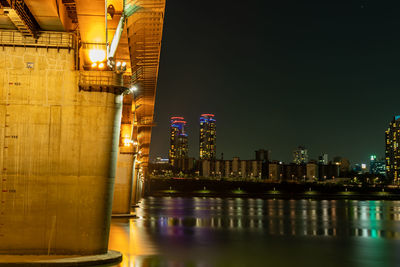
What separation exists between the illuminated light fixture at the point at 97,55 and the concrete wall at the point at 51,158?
3.03ft

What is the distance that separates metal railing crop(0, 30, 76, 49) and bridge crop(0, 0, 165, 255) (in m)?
0.04

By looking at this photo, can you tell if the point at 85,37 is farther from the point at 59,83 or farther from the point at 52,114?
the point at 52,114

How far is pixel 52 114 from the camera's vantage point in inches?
717

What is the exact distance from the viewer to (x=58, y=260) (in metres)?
16.5

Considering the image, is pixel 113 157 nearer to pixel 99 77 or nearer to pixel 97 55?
pixel 99 77

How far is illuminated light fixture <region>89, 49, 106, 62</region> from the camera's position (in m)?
18.8

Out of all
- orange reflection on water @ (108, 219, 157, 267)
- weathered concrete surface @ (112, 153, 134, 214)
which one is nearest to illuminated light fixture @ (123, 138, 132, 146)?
weathered concrete surface @ (112, 153, 134, 214)

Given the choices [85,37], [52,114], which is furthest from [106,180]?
[85,37]

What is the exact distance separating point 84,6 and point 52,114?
4.26 metres

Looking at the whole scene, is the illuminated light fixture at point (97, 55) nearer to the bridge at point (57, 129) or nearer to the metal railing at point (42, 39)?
the bridge at point (57, 129)

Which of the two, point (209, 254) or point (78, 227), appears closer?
point (78, 227)

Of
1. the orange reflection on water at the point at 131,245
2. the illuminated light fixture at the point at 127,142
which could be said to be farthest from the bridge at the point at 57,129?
the illuminated light fixture at the point at 127,142

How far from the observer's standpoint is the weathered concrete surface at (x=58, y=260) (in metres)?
16.1

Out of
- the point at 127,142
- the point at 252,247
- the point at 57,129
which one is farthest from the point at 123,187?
the point at 57,129
